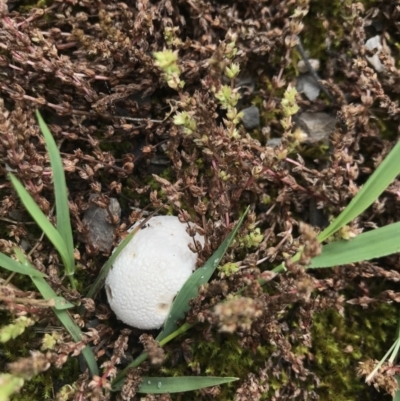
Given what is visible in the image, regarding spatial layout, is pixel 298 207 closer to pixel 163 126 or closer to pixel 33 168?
pixel 163 126

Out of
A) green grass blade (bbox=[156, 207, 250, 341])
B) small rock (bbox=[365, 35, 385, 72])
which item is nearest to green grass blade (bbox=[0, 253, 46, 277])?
green grass blade (bbox=[156, 207, 250, 341])

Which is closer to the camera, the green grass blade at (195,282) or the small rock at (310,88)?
the green grass blade at (195,282)

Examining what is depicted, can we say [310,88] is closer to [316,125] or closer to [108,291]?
[316,125]

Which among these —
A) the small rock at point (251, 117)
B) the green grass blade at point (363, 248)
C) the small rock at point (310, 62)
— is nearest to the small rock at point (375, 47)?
the small rock at point (310, 62)

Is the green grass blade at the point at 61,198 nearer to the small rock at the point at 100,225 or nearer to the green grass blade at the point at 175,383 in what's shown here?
the small rock at the point at 100,225

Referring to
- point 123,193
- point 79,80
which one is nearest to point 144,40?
point 79,80

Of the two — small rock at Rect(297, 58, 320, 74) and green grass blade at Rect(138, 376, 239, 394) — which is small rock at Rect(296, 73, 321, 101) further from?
green grass blade at Rect(138, 376, 239, 394)

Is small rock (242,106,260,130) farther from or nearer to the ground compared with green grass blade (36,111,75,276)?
farther from the ground
